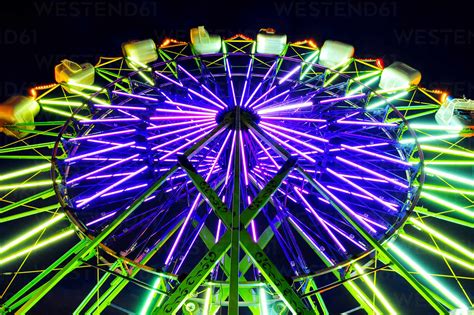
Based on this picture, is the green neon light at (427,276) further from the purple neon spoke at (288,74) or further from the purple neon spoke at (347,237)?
the purple neon spoke at (288,74)

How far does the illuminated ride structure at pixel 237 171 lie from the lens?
390 inches

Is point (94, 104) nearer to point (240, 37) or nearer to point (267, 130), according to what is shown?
point (267, 130)

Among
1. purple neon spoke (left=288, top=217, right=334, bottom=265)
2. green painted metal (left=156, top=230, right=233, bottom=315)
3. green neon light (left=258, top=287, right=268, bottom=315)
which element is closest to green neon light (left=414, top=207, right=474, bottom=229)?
purple neon spoke (left=288, top=217, right=334, bottom=265)

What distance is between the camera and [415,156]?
13008 mm

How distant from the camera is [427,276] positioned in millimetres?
9688

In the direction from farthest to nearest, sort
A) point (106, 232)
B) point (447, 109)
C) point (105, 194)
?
1. point (447, 109)
2. point (105, 194)
3. point (106, 232)

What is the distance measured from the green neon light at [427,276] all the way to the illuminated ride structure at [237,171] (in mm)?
28

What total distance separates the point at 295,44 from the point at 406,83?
3852 mm

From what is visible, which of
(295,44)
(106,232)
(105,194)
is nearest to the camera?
(106,232)

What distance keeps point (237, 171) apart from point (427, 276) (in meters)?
4.70

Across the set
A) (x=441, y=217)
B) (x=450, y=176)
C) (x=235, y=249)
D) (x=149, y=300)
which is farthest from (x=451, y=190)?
(x=149, y=300)

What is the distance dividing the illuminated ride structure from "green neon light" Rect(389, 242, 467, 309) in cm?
3

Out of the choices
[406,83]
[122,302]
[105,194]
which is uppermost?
[406,83]

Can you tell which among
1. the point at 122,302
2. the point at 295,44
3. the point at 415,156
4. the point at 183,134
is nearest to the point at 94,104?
the point at 183,134
